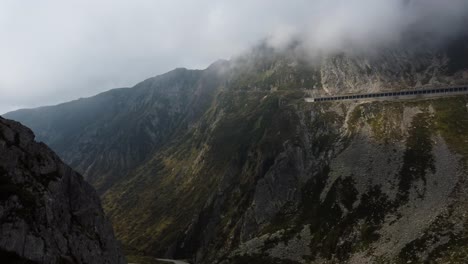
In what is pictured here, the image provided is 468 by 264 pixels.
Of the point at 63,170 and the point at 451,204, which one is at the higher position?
the point at 63,170

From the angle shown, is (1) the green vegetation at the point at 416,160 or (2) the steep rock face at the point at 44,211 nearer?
(2) the steep rock face at the point at 44,211

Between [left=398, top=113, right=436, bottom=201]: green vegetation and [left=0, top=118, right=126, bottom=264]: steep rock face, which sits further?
[left=398, top=113, right=436, bottom=201]: green vegetation

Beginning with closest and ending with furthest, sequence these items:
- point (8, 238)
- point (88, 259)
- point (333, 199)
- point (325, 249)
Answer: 1. point (8, 238)
2. point (88, 259)
3. point (325, 249)
4. point (333, 199)

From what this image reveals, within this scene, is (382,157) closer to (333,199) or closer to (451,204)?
(333,199)

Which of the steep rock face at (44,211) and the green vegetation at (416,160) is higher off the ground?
the steep rock face at (44,211)

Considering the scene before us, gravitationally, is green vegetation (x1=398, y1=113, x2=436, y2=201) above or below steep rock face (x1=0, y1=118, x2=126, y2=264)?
below

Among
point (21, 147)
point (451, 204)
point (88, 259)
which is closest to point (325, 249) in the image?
point (451, 204)

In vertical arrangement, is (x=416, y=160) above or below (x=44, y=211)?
below

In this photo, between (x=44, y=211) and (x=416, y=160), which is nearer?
(x=44, y=211)
